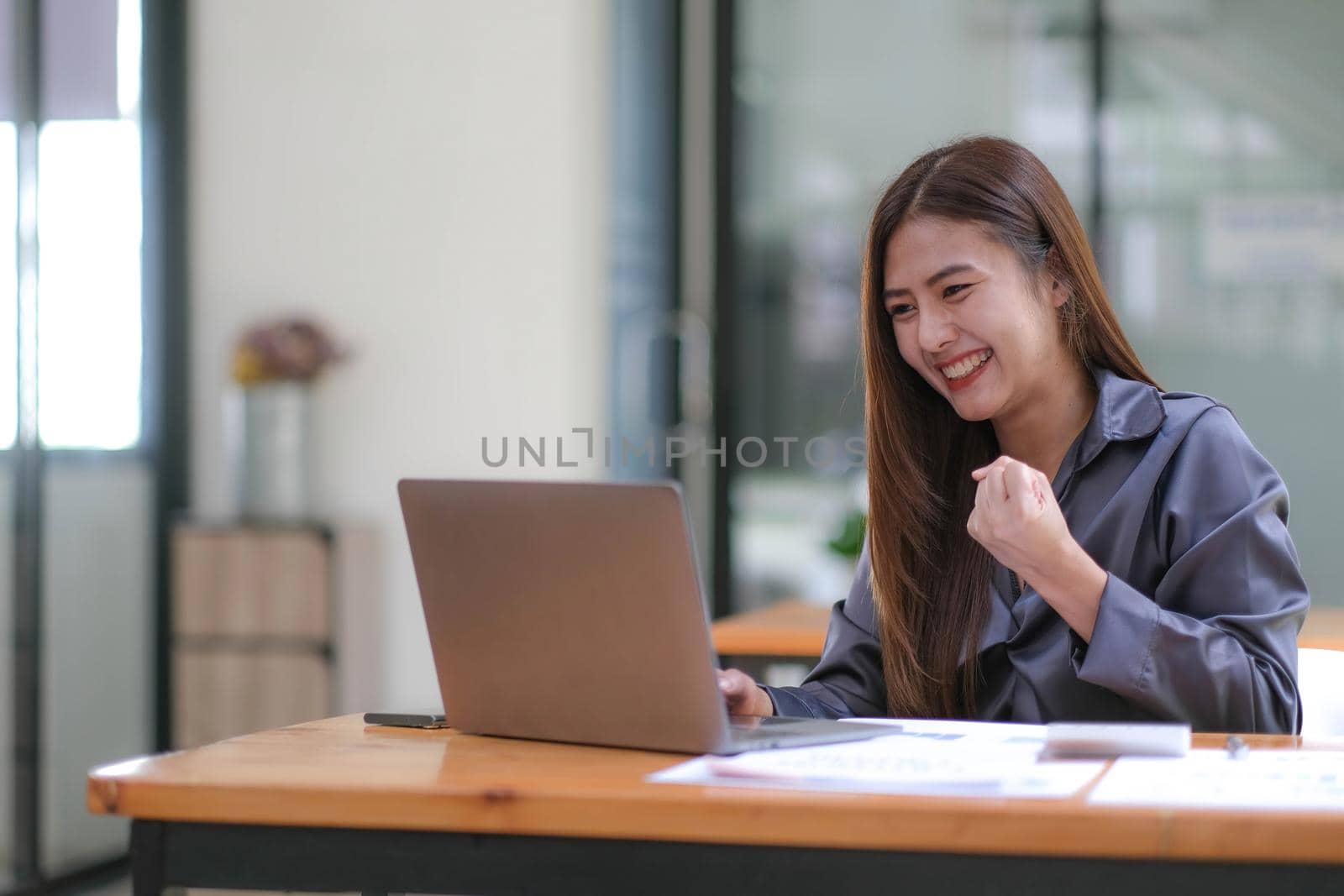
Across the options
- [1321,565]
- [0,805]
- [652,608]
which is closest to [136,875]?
[652,608]

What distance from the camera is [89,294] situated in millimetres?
3887

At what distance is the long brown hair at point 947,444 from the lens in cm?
172

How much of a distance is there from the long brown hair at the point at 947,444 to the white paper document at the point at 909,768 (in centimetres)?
43

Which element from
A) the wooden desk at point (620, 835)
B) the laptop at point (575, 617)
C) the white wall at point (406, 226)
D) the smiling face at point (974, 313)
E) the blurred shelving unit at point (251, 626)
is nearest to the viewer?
the wooden desk at point (620, 835)

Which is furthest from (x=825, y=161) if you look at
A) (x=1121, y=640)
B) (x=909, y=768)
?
(x=909, y=768)

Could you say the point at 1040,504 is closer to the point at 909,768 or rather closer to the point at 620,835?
the point at 909,768

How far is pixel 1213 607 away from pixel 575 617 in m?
0.68

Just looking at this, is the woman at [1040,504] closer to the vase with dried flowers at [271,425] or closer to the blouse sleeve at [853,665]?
the blouse sleeve at [853,665]

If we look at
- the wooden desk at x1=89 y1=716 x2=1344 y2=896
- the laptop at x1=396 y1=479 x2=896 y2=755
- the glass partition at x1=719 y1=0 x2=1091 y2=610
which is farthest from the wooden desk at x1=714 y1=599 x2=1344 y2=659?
the wooden desk at x1=89 y1=716 x2=1344 y2=896

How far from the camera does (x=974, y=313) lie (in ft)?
5.64

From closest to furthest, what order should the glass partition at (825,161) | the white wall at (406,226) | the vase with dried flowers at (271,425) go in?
the vase with dried flowers at (271,425), the white wall at (406,226), the glass partition at (825,161)

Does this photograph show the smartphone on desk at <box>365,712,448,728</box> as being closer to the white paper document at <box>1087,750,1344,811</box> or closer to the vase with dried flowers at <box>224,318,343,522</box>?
the white paper document at <box>1087,750,1344,811</box>

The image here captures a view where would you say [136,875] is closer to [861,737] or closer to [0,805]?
[861,737]

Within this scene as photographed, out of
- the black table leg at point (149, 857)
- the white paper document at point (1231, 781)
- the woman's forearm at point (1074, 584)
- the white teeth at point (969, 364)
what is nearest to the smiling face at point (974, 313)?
the white teeth at point (969, 364)
